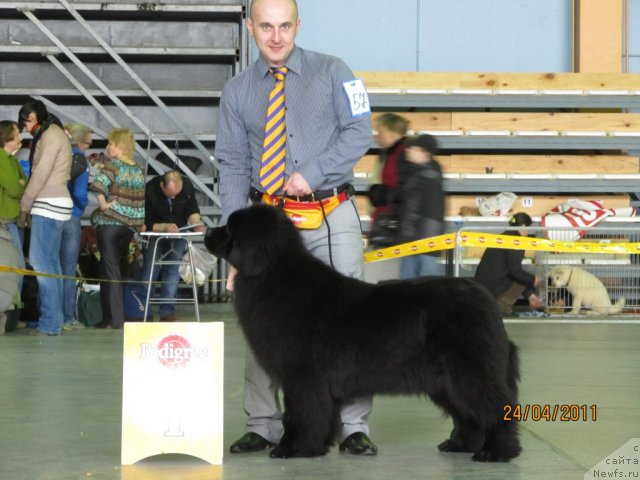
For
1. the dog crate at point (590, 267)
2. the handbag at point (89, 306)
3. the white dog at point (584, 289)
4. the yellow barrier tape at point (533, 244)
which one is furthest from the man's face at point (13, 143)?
the white dog at point (584, 289)

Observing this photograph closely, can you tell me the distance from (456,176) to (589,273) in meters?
2.16

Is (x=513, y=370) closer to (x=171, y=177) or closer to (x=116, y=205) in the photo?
(x=116, y=205)

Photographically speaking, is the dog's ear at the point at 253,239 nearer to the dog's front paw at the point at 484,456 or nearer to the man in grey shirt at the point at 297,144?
the man in grey shirt at the point at 297,144

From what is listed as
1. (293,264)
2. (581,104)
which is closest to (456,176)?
(581,104)

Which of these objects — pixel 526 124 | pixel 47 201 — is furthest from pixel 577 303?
pixel 47 201

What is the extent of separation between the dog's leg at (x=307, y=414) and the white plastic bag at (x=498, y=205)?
8.97 meters

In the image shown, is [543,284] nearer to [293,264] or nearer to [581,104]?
[581,104]

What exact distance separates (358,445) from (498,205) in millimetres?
8834

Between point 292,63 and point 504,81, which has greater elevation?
point 504,81

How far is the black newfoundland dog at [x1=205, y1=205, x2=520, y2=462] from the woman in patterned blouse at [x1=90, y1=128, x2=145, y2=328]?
5.70m

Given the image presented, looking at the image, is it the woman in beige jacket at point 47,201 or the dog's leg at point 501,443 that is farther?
the woman in beige jacket at point 47,201

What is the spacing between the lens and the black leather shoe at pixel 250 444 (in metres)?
4.11

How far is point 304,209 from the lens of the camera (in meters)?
4.11
